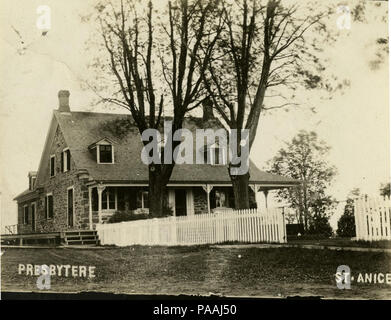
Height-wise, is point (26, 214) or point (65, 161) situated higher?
point (65, 161)

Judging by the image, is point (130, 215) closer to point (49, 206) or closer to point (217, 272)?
point (49, 206)

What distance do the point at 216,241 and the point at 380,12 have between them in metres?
4.60

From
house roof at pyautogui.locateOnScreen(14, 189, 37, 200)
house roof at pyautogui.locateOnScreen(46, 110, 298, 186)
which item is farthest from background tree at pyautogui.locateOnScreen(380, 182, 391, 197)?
house roof at pyautogui.locateOnScreen(14, 189, 37, 200)

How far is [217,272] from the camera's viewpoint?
918 centimetres

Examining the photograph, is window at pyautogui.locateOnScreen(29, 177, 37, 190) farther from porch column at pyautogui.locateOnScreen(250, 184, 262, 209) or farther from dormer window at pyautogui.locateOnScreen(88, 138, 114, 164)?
porch column at pyautogui.locateOnScreen(250, 184, 262, 209)

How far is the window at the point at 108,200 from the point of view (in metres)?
11.2

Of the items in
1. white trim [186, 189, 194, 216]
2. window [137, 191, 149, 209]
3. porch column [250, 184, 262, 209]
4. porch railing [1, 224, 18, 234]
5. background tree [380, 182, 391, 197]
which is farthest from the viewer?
white trim [186, 189, 194, 216]

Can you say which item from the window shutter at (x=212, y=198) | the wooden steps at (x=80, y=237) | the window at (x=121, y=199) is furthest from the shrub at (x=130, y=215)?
the window shutter at (x=212, y=198)

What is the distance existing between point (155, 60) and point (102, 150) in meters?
2.09

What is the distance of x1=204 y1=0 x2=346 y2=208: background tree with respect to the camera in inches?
384

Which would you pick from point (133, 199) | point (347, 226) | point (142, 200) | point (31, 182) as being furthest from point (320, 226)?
point (31, 182)

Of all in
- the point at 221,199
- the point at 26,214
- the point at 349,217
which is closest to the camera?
the point at 349,217
